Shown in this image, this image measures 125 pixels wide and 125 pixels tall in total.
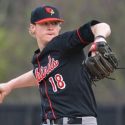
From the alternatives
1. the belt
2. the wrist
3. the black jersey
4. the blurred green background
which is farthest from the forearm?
the blurred green background

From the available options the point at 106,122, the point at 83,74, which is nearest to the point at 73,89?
the point at 83,74

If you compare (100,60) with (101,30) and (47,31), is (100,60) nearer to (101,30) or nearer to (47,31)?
(101,30)

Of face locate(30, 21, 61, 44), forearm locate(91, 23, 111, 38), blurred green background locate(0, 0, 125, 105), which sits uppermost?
blurred green background locate(0, 0, 125, 105)

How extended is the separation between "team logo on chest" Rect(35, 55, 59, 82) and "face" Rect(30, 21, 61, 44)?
7.4 inches

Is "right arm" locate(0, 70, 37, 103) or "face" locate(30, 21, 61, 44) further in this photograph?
"right arm" locate(0, 70, 37, 103)

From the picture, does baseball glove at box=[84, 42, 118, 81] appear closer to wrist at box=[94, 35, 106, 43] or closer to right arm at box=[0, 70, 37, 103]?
wrist at box=[94, 35, 106, 43]

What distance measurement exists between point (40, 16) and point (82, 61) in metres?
0.59

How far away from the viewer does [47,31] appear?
20.1 ft

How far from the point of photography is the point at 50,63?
600 cm

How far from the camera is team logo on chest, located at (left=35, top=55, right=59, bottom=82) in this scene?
19.6ft

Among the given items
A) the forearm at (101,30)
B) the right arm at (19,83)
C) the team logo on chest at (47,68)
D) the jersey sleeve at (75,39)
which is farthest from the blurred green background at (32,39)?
the forearm at (101,30)

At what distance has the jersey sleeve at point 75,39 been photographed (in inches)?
217

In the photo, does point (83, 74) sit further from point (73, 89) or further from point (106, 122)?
point (106, 122)

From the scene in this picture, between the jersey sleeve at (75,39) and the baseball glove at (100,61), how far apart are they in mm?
175
